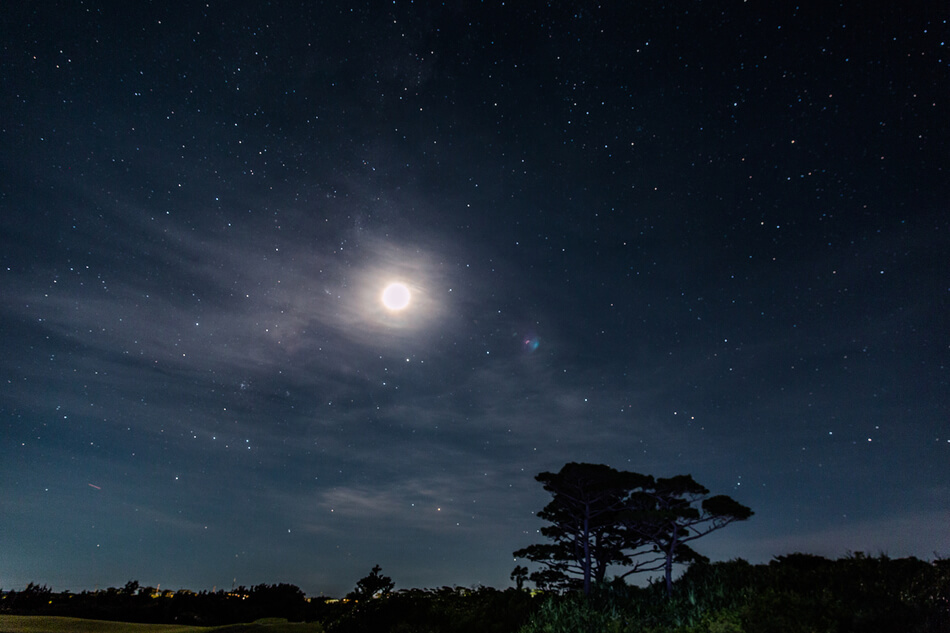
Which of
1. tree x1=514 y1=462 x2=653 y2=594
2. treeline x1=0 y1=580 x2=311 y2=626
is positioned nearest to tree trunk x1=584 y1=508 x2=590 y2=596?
tree x1=514 y1=462 x2=653 y2=594

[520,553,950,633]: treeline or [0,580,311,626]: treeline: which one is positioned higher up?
[520,553,950,633]: treeline

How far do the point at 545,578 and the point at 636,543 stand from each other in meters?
6.09

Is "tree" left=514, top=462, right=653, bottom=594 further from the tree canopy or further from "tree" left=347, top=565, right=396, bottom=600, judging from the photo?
"tree" left=347, top=565, right=396, bottom=600

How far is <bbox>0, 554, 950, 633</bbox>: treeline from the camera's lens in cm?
1183

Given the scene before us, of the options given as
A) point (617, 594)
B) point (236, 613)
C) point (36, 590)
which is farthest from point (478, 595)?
point (36, 590)

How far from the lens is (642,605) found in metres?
20.2

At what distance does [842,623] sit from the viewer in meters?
11.7

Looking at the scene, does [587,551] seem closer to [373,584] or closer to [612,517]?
[612,517]

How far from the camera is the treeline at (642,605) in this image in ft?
38.8

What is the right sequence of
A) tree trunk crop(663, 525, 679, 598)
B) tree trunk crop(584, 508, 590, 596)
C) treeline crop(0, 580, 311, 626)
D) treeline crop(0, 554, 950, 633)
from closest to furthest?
treeline crop(0, 554, 950, 633), treeline crop(0, 580, 311, 626), tree trunk crop(663, 525, 679, 598), tree trunk crop(584, 508, 590, 596)

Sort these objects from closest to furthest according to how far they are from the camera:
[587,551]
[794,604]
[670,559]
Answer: [794,604], [670,559], [587,551]

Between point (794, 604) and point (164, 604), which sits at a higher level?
point (794, 604)

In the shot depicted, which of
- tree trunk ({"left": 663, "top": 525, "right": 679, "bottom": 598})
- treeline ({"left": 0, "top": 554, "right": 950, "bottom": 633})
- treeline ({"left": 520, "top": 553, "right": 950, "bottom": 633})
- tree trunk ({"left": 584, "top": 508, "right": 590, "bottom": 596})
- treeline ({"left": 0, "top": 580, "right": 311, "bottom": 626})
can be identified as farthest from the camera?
tree trunk ({"left": 584, "top": 508, "right": 590, "bottom": 596})

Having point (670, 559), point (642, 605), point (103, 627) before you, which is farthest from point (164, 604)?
point (670, 559)
